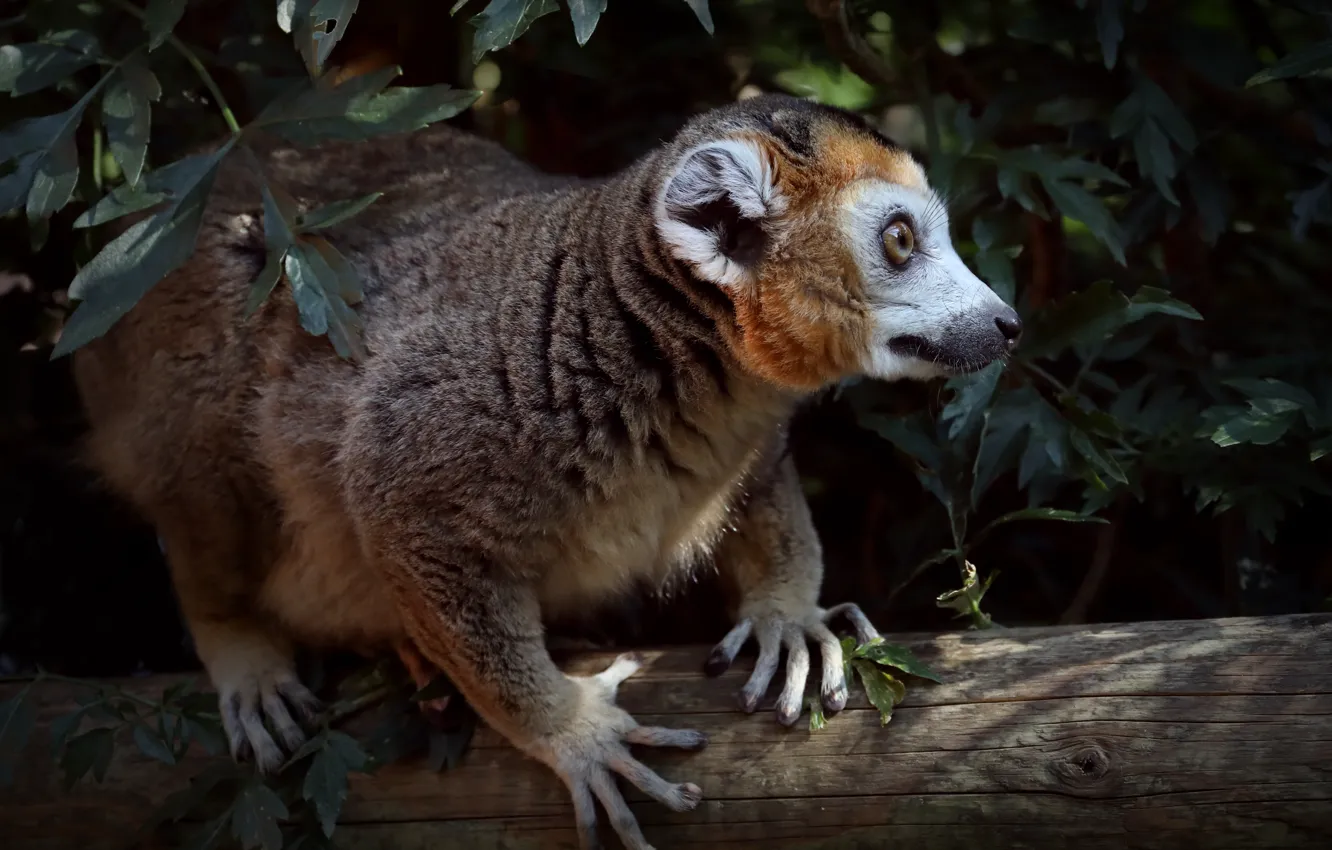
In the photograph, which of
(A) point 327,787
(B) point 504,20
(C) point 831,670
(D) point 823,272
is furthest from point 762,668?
(B) point 504,20

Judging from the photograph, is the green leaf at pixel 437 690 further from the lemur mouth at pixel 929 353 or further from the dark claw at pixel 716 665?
the lemur mouth at pixel 929 353

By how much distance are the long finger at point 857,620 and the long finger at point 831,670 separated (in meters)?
0.07

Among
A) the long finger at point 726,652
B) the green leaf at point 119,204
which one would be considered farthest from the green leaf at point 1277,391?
the green leaf at point 119,204

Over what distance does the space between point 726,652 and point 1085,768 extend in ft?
3.47

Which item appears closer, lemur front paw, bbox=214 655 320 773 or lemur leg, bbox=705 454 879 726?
lemur leg, bbox=705 454 879 726

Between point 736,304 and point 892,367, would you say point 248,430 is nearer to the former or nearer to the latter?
point 736,304

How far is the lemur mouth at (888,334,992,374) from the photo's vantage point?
3648 millimetres

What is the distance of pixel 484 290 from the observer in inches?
155

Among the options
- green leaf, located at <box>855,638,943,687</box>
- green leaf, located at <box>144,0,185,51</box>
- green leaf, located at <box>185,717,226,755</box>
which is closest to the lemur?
green leaf, located at <box>855,638,943,687</box>

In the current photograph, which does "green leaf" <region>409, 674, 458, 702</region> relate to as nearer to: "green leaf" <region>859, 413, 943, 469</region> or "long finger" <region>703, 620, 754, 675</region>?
"long finger" <region>703, 620, 754, 675</region>

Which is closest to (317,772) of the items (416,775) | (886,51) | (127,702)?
(416,775)

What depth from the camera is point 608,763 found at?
3.59 m

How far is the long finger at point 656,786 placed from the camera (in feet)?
11.5

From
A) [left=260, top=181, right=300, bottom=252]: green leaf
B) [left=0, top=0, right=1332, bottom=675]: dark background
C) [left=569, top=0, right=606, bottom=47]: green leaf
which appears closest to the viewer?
[left=569, top=0, right=606, bottom=47]: green leaf
